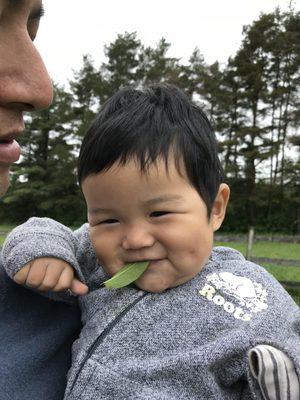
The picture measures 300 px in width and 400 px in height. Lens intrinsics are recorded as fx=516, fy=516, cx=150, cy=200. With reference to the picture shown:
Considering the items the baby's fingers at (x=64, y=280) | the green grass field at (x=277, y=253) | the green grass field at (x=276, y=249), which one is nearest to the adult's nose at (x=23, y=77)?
the baby's fingers at (x=64, y=280)

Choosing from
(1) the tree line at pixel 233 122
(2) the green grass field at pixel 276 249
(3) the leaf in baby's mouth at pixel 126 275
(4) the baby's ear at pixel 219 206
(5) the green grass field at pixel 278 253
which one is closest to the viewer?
(3) the leaf in baby's mouth at pixel 126 275

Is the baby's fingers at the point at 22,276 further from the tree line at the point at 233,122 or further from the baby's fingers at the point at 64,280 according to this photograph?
the tree line at the point at 233,122

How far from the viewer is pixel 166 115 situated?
1.67m

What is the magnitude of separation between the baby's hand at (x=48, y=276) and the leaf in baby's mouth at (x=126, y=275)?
0.12 metres

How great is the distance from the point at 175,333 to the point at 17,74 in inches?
33.4

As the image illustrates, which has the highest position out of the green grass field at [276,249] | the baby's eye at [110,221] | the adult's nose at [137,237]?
the baby's eye at [110,221]

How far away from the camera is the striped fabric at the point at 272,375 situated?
1221mm

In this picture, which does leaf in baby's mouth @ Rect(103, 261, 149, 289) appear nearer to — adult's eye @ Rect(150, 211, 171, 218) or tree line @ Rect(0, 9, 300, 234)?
adult's eye @ Rect(150, 211, 171, 218)

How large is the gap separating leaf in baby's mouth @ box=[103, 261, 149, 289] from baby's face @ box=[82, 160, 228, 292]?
0.02 meters

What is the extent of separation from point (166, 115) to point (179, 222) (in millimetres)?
364

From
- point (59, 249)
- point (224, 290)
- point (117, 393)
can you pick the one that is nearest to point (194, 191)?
Answer: point (224, 290)

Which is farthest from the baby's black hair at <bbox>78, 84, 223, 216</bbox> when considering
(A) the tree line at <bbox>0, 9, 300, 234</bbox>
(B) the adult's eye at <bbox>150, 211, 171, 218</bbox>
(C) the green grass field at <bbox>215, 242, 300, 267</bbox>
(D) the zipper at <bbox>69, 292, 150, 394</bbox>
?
(A) the tree line at <bbox>0, 9, 300, 234</bbox>

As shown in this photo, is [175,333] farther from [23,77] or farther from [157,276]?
[23,77]

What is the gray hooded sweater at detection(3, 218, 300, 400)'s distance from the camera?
139cm
